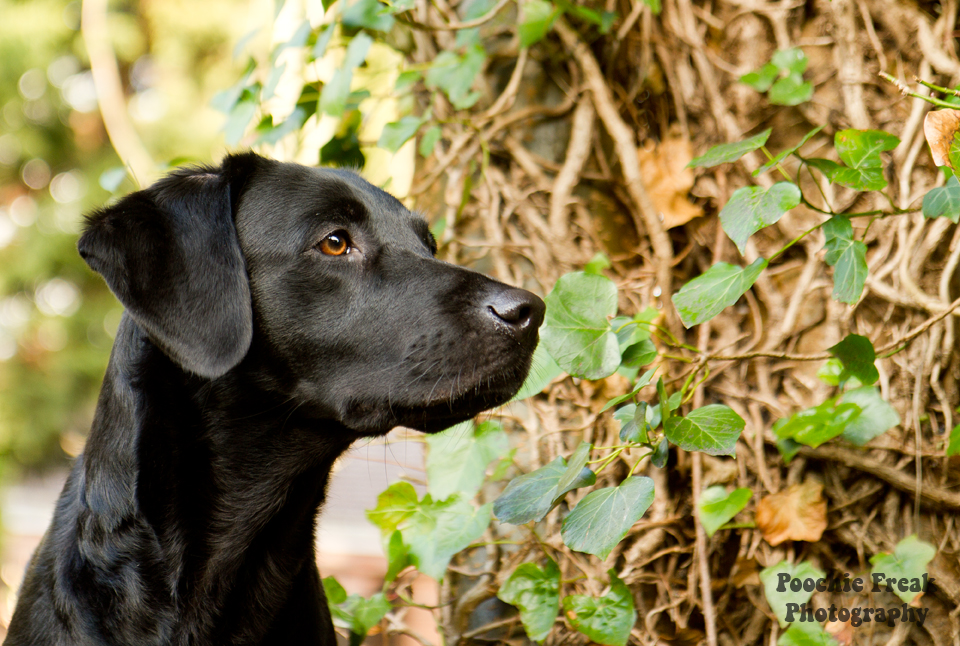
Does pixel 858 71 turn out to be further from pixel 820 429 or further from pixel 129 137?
pixel 129 137

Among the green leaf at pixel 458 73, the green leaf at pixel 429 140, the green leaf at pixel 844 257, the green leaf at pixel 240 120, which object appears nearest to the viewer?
the green leaf at pixel 844 257

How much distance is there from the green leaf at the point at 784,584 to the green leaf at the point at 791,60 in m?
1.22

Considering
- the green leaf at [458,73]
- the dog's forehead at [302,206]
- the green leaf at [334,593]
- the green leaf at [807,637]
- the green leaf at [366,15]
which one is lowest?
the green leaf at [334,593]

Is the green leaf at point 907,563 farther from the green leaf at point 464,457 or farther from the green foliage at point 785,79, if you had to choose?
the green foliage at point 785,79

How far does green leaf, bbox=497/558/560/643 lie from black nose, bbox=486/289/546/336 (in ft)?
1.97

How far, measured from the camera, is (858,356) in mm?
1611

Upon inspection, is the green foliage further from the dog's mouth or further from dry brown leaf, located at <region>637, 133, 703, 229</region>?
the dog's mouth

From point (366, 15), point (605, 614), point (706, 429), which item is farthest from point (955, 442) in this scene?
point (366, 15)

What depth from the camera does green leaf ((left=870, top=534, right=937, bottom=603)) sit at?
1644 millimetres

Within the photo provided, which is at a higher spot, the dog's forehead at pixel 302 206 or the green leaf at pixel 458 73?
the green leaf at pixel 458 73

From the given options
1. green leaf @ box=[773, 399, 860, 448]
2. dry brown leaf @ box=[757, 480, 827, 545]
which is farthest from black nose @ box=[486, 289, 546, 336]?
dry brown leaf @ box=[757, 480, 827, 545]

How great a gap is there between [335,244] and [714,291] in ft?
2.67

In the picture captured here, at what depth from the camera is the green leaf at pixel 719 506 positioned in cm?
174

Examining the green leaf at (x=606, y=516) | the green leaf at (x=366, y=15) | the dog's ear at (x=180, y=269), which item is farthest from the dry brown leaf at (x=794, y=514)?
the green leaf at (x=366, y=15)
